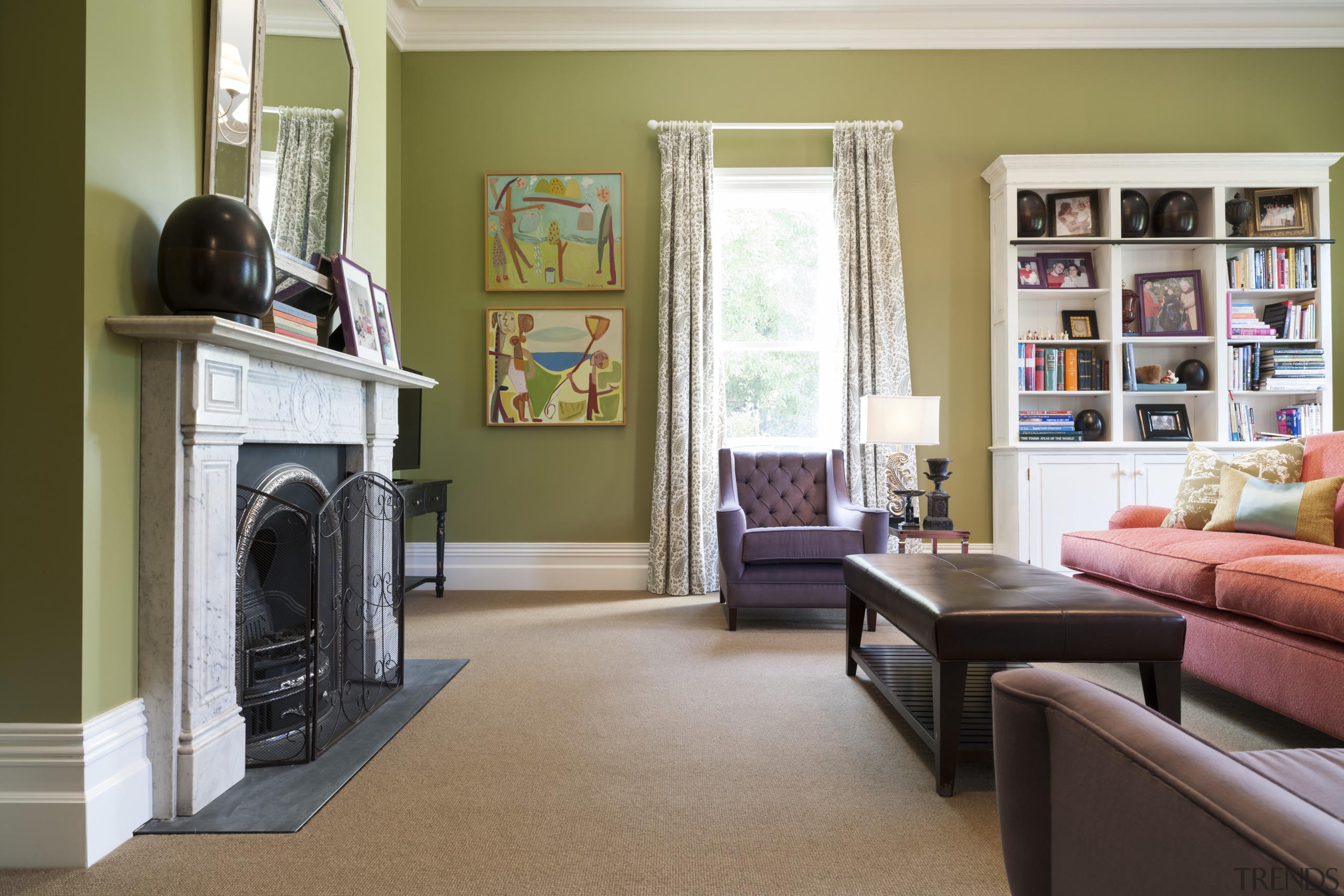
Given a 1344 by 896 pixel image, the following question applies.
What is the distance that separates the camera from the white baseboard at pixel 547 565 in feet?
16.0

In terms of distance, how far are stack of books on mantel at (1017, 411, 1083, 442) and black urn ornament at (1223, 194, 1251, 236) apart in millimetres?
1552

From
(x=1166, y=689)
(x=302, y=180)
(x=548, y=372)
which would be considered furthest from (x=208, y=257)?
(x=548, y=372)

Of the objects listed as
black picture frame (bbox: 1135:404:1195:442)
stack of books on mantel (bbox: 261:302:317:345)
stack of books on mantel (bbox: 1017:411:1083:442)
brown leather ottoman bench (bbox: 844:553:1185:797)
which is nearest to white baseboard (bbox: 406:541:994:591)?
stack of books on mantel (bbox: 1017:411:1083:442)

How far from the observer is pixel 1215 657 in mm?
2436

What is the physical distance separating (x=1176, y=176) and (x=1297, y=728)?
3589mm

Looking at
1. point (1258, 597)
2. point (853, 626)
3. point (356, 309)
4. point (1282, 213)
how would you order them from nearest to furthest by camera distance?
1. point (1258, 597)
2. point (356, 309)
3. point (853, 626)
4. point (1282, 213)

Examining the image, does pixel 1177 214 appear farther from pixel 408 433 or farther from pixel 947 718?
pixel 408 433

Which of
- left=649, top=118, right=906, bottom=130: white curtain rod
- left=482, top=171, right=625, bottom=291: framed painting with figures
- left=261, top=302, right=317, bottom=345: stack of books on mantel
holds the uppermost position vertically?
left=649, top=118, right=906, bottom=130: white curtain rod

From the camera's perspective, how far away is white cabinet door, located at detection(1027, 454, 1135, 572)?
4.57 m

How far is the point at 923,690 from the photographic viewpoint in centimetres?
238

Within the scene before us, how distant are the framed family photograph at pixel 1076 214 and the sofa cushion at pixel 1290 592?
115 inches

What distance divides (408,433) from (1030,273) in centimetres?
405

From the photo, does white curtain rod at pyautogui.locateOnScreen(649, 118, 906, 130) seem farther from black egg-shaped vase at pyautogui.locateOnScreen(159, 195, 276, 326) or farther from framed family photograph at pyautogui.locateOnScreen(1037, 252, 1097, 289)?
black egg-shaped vase at pyautogui.locateOnScreen(159, 195, 276, 326)

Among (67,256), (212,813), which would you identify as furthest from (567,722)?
(67,256)
